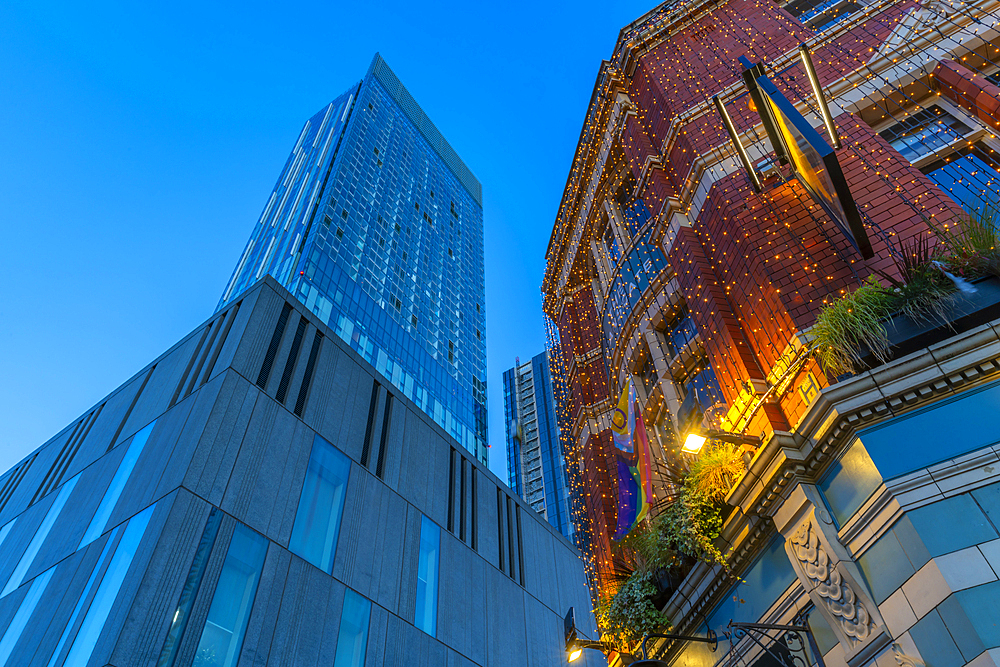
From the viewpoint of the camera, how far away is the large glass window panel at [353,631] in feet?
56.7

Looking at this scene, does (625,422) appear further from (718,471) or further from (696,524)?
(696,524)

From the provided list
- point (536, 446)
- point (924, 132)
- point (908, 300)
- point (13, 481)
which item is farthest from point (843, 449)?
point (536, 446)

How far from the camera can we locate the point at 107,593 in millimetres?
14344

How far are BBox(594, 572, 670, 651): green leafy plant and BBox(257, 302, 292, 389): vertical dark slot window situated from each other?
40.6 feet

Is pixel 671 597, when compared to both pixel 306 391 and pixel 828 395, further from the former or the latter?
pixel 306 391

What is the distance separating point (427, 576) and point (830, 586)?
15849 millimetres

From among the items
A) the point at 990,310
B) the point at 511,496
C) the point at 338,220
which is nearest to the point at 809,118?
the point at 990,310

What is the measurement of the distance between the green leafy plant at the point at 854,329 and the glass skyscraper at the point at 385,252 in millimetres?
49791

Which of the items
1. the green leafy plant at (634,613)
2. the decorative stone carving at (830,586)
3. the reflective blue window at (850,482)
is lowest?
the decorative stone carving at (830,586)

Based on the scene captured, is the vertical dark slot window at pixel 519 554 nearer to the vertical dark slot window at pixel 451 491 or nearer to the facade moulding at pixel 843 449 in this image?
the vertical dark slot window at pixel 451 491

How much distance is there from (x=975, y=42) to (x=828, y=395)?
1129cm

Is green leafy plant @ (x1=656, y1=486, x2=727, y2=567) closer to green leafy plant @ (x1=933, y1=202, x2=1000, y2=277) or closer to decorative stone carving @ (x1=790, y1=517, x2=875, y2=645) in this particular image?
decorative stone carving @ (x1=790, y1=517, x2=875, y2=645)

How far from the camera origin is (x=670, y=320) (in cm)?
1759

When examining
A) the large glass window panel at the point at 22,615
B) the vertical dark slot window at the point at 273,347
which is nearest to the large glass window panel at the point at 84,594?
the large glass window panel at the point at 22,615
